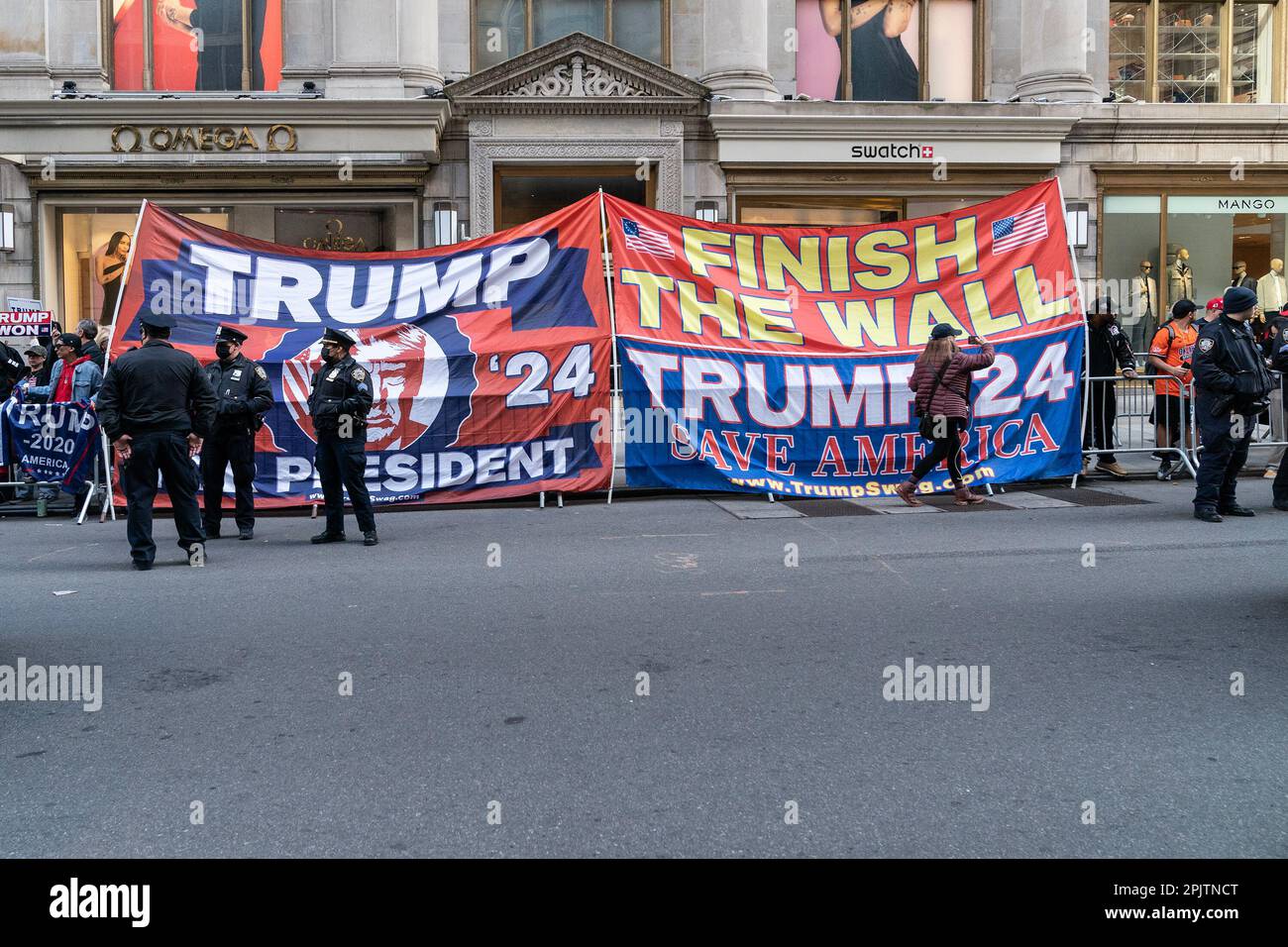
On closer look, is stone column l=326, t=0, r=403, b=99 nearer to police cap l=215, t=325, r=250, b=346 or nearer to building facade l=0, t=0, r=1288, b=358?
building facade l=0, t=0, r=1288, b=358

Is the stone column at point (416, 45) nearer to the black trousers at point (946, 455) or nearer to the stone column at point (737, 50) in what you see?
the stone column at point (737, 50)

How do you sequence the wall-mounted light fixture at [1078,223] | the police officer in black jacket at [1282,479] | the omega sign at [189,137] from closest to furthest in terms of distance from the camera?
the police officer in black jacket at [1282,479] → the omega sign at [189,137] → the wall-mounted light fixture at [1078,223]

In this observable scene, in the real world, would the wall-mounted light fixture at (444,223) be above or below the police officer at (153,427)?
above

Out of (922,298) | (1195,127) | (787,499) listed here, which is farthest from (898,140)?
(787,499)

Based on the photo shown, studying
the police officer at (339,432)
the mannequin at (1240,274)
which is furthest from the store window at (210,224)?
the mannequin at (1240,274)

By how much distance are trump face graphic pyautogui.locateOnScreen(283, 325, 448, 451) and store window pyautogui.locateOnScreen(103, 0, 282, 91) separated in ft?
31.0

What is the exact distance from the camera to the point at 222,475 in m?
10.7

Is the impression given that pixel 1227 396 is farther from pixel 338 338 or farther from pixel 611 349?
pixel 338 338

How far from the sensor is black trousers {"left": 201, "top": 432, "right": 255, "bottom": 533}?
10.5m

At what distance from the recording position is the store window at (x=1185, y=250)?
2109 cm

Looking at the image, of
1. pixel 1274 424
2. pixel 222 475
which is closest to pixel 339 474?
pixel 222 475

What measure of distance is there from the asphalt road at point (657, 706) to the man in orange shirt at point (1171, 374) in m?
4.40

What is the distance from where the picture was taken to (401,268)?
478 inches
